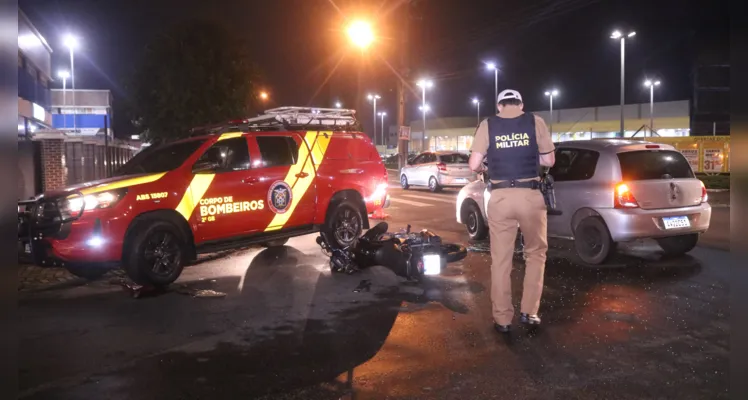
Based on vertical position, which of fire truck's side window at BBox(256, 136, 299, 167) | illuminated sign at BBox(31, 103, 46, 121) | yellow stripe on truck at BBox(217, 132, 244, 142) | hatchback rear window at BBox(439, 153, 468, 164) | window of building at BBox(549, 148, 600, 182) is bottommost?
window of building at BBox(549, 148, 600, 182)

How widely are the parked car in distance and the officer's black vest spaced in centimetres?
1548

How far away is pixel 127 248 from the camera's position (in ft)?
21.7

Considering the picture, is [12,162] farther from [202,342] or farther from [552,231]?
[552,231]

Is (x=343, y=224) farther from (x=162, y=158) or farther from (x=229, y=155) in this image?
(x=162, y=158)

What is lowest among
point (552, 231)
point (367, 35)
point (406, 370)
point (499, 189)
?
point (406, 370)

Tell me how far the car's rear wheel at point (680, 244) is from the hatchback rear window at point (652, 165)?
92cm

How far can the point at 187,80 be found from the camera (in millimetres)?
35062

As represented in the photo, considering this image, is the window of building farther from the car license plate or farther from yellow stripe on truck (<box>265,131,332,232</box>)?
yellow stripe on truck (<box>265,131,332,232</box>)

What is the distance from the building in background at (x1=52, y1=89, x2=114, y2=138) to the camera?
151ft

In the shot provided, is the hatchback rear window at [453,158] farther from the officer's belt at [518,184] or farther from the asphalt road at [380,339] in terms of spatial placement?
the officer's belt at [518,184]

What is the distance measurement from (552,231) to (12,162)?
773 cm

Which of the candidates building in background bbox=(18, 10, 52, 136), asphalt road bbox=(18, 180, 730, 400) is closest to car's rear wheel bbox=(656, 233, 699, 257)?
asphalt road bbox=(18, 180, 730, 400)

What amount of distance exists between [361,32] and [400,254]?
16767 mm

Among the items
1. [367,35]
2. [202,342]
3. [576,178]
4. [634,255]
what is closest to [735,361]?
[202,342]
